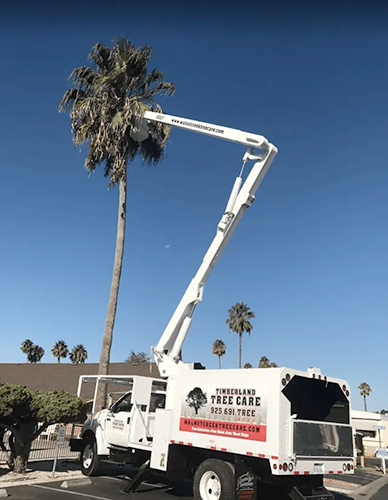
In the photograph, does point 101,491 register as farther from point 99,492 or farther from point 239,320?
point 239,320

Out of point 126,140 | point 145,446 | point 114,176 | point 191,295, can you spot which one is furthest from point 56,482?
point 126,140

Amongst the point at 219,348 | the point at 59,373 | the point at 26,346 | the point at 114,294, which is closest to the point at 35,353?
the point at 26,346

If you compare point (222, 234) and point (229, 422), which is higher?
point (222, 234)

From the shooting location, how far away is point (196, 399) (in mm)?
9648

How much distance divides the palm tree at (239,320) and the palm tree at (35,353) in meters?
39.3

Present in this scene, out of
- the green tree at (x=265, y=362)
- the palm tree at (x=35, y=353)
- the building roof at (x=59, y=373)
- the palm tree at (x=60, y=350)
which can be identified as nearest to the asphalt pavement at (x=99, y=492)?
the building roof at (x=59, y=373)

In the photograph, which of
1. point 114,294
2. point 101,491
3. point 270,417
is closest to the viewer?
point 270,417

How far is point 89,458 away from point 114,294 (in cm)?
661

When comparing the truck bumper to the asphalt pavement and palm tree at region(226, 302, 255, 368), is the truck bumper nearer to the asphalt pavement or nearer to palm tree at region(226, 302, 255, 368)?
the asphalt pavement

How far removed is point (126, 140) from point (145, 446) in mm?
12483

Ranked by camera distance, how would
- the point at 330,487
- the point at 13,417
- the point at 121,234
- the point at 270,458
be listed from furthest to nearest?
the point at 121,234, the point at 330,487, the point at 13,417, the point at 270,458

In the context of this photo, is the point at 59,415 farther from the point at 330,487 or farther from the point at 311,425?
the point at 330,487

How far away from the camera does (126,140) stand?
18594 millimetres

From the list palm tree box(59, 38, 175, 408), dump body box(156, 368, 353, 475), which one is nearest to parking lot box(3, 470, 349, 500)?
dump body box(156, 368, 353, 475)
